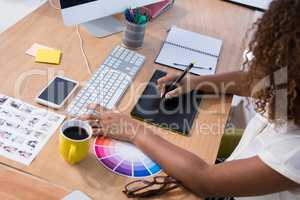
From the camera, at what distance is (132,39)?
1463mm

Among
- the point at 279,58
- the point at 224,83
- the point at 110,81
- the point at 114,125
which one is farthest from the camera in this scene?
the point at 224,83

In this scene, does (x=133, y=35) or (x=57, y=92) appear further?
(x=133, y=35)

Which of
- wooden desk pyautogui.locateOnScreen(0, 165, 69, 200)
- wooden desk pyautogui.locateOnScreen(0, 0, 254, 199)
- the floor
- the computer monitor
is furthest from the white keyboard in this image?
the floor

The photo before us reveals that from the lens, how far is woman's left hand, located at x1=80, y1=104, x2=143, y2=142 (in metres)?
1.12

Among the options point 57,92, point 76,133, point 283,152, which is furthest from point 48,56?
point 283,152

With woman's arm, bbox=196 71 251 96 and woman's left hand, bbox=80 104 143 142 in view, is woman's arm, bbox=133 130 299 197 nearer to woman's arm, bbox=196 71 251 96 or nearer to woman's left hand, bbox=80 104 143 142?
woman's left hand, bbox=80 104 143 142

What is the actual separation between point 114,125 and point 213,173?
300 mm

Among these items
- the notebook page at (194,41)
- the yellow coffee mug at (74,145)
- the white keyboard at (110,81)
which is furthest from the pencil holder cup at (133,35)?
the yellow coffee mug at (74,145)

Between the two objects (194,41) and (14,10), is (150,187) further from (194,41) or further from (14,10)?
(14,10)

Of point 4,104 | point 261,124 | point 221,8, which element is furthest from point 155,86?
point 221,8

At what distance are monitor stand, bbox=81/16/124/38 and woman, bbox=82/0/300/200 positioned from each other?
0.47 m

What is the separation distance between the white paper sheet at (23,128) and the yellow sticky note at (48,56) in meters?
0.21

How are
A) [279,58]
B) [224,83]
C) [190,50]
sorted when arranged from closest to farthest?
1. [279,58]
2. [224,83]
3. [190,50]

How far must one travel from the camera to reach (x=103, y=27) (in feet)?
5.10
